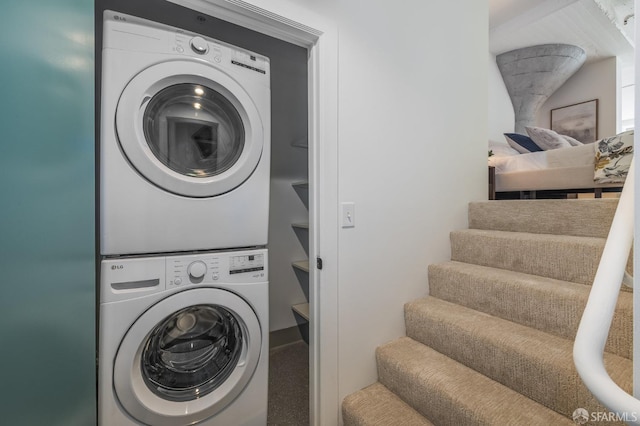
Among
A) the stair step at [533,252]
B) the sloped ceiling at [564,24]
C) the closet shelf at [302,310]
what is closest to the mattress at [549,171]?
the stair step at [533,252]

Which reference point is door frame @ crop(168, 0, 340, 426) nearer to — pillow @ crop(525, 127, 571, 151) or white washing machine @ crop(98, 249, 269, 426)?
white washing machine @ crop(98, 249, 269, 426)

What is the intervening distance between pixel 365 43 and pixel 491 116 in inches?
131

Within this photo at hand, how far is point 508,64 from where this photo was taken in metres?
3.70

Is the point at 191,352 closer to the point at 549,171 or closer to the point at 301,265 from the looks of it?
the point at 301,265

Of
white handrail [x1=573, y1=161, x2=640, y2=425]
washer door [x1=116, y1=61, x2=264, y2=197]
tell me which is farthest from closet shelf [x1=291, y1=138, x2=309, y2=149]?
white handrail [x1=573, y1=161, x2=640, y2=425]

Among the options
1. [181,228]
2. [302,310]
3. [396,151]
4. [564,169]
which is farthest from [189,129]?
[564,169]

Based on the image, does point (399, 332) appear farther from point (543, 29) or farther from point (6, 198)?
point (543, 29)

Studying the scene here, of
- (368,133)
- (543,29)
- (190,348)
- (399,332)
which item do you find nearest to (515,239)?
(399,332)

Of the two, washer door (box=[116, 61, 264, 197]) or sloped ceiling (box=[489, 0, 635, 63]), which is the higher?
sloped ceiling (box=[489, 0, 635, 63])

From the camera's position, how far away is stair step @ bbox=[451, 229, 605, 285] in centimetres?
119

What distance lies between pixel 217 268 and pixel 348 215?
2.09ft

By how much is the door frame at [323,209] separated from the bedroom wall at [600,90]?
4.86 metres

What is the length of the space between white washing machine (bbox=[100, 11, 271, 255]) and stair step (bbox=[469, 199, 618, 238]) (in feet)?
4.77

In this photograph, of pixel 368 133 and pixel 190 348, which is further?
pixel 368 133
